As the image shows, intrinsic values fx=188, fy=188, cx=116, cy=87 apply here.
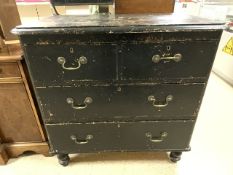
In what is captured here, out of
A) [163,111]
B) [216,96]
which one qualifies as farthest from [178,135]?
[216,96]

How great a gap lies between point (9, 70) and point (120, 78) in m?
0.59

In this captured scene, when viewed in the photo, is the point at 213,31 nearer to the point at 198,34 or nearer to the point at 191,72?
the point at 198,34

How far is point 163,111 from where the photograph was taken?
99cm

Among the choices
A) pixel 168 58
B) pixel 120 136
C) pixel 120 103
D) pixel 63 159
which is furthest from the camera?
pixel 63 159

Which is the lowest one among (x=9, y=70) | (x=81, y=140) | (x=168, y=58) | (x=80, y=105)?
(x=81, y=140)

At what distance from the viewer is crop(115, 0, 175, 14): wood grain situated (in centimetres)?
125

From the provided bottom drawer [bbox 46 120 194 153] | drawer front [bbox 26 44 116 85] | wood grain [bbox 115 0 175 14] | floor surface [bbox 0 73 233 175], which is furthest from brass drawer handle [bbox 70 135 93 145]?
wood grain [bbox 115 0 175 14]

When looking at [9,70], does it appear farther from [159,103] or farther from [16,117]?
[159,103]

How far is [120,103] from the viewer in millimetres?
969

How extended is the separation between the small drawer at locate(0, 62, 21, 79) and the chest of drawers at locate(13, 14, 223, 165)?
0.17 metres

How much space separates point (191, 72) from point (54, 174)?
40.2 inches

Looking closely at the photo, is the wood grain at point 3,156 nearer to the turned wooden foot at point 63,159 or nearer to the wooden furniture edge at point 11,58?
the turned wooden foot at point 63,159

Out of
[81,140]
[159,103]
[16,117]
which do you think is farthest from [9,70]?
[159,103]

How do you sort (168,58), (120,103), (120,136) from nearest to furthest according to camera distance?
(168,58)
(120,103)
(120,136)
